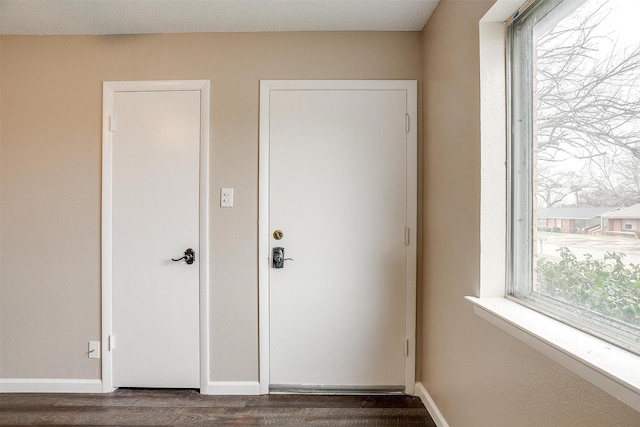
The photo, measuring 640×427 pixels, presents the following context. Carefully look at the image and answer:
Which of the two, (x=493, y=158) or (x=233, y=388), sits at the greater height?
(x=493, y=158)

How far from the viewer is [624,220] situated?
83 cm

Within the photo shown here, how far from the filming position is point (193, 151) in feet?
6.46

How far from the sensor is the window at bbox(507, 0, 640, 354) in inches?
32.8

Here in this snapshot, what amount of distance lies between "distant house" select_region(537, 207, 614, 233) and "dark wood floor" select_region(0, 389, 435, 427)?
131 centimetres

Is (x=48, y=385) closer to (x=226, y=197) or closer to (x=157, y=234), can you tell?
(x=157, y=234)

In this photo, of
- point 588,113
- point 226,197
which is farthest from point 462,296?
point 226,197

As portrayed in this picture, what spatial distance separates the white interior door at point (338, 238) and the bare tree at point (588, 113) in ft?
2.92

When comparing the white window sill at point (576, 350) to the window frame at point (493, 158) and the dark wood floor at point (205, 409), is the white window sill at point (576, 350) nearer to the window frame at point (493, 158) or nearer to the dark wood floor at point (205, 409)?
the window frame at point (493, 158)

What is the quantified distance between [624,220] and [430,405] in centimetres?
146

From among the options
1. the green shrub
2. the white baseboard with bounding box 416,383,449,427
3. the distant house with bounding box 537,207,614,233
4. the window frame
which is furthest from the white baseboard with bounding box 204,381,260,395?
the distant house with bounding box 537,207,614,233

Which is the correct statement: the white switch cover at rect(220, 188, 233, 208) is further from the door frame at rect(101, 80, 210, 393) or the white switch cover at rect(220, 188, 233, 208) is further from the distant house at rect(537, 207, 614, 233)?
the distant house at rect(537, 207, 614, 233)

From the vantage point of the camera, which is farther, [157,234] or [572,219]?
[157,234]

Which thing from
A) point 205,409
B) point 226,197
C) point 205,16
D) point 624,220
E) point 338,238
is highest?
point 205,16

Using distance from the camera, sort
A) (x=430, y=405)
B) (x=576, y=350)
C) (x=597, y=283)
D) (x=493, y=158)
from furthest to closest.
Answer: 1. (x=430, y=405)
2. (x=493, y=158)
3. (x=597, y=283)
4. (x=576, y=350)
